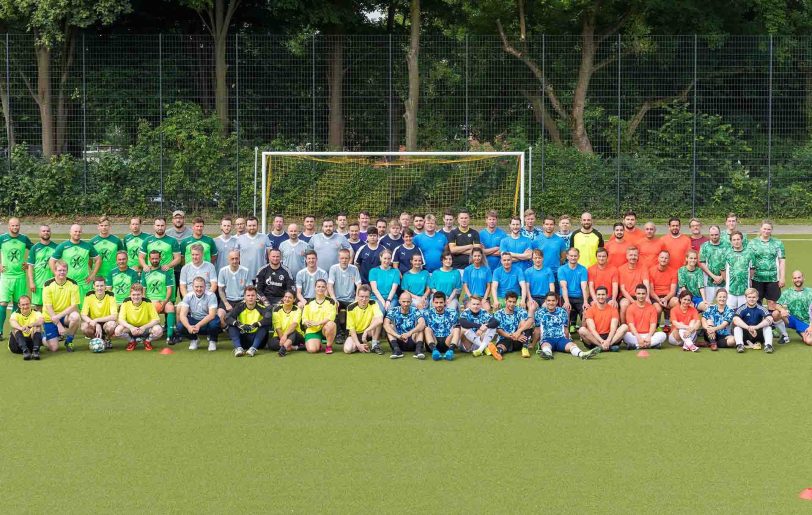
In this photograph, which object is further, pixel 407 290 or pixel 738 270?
pixel 738 270

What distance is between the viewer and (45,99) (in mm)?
28094

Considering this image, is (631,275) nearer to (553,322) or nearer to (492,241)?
(553,322)

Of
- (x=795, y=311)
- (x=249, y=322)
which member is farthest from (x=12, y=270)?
(x=795, y=311)

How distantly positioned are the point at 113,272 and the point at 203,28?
17.6 metres

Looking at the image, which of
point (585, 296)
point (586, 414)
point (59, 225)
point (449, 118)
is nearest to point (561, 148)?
point (449, 118)

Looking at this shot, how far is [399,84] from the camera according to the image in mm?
28594

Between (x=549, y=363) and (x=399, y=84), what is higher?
(x=399, y=84)

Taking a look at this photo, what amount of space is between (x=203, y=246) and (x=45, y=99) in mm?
15846

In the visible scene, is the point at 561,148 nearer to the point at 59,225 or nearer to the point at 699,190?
the point at 699,190

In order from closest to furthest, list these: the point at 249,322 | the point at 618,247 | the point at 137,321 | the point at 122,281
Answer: the point at 249,322
the point at 137,321
the point at 122,281
the point at 618,247

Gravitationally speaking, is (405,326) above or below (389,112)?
below

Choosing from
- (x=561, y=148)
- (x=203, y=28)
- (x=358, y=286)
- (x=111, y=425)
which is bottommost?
(x=111, y=425)

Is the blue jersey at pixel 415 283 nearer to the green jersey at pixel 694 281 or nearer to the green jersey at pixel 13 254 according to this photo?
the green jersey at pixel 694 281

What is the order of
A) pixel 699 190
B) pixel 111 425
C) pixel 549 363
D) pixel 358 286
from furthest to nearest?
pixel 699 190 < pixel 358 286 < pixel 549 363 < pixel 111 425
